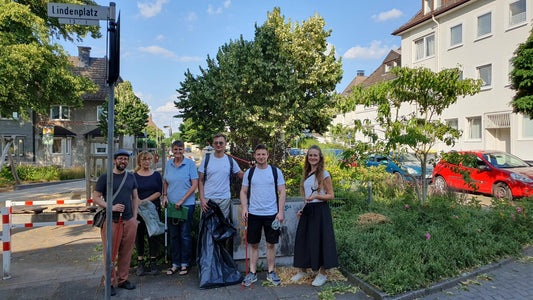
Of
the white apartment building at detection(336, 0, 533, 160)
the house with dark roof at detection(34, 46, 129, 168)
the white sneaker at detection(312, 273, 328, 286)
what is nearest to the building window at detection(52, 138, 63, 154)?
the house with dark roof at detection(34, 46, 129, 168)

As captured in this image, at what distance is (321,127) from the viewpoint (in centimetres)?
2058

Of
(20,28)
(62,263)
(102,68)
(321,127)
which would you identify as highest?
(102,68)

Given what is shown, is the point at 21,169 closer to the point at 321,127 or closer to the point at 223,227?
the point at 321,127

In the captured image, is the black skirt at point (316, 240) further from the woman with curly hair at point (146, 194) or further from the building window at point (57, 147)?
the building window at point (57, 147)

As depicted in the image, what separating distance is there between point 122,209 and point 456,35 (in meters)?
26.7

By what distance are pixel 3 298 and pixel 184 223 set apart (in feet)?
7.26

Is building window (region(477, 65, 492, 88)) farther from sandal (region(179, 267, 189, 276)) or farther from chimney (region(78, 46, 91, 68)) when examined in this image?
chimney (region(78, 46, 91, 68))

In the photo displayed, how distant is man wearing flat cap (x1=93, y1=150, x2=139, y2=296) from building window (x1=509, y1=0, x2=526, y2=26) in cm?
2337

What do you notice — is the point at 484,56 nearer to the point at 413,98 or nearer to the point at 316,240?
the point at 413,98

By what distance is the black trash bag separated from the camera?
15.1 feet

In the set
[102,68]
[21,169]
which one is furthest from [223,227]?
[102,68]

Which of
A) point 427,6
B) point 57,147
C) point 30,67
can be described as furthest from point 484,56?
point 57,147

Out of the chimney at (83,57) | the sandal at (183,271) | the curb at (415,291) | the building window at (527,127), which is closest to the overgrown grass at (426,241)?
the curb at (415,291)

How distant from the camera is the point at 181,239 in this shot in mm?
Answer: 5086
